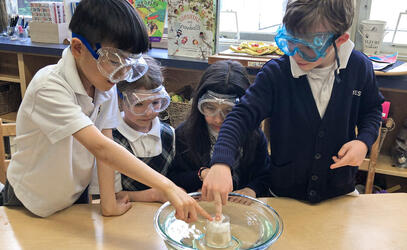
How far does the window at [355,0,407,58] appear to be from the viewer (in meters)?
2.44

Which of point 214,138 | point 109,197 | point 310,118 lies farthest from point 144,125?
point 310,118

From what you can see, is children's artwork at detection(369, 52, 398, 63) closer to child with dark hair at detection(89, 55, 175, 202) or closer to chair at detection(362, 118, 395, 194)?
chair at detection(362, 118, 395, 194)

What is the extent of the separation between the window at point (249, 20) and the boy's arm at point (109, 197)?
1.74m

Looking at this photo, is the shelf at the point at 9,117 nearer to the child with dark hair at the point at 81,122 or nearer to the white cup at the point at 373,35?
the child with dark hair at the point at 81,122

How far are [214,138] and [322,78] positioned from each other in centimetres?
52

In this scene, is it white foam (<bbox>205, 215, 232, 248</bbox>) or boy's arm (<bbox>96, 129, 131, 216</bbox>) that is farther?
boy's arm (<bbox>96, 129, 131, 216</bbox>)

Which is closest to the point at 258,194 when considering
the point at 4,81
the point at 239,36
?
the point at 239,36

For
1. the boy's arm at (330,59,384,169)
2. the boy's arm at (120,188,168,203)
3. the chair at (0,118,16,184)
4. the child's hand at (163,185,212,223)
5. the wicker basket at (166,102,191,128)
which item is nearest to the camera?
the child's hand at (163,185,212,223)

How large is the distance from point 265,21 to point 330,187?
176 centimetres

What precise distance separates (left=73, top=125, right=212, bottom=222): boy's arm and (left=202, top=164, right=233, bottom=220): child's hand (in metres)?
0.04

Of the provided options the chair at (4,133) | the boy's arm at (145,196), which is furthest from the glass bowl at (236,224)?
the chair at (4,133)

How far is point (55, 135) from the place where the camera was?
1.03 meters

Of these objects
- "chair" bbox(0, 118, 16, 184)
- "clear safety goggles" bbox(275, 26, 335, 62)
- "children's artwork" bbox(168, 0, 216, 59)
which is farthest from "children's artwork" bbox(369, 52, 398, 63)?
"chair" bbox(0, 118, 16, 184)

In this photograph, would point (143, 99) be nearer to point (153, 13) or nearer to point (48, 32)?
point (153, 13)
